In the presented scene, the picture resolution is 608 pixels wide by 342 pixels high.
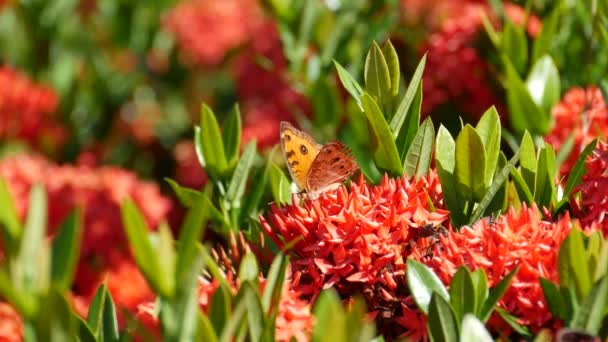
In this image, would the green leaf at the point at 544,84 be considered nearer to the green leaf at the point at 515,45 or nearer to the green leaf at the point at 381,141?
the green leaf at the point at 515,45

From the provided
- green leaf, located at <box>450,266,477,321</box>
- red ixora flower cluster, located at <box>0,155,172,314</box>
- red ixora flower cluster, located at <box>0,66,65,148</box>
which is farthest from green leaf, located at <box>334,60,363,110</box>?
red ixora flower cluster, located at <box>0,66,65,148</box>

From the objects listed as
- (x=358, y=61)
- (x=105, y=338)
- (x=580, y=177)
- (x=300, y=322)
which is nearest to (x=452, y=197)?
(x=580, y=177)

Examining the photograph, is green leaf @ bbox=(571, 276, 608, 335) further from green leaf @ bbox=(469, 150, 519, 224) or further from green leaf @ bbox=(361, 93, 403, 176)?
green leaf @ bbox=(361, 93, 403, 176)

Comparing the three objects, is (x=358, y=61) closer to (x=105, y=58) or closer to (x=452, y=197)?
(x=452, y=197)

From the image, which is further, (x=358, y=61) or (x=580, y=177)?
(x=358, y=61)

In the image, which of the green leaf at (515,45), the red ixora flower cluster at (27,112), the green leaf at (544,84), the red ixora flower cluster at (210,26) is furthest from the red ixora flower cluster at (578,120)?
the red ixora flower cluster at (210,26)
